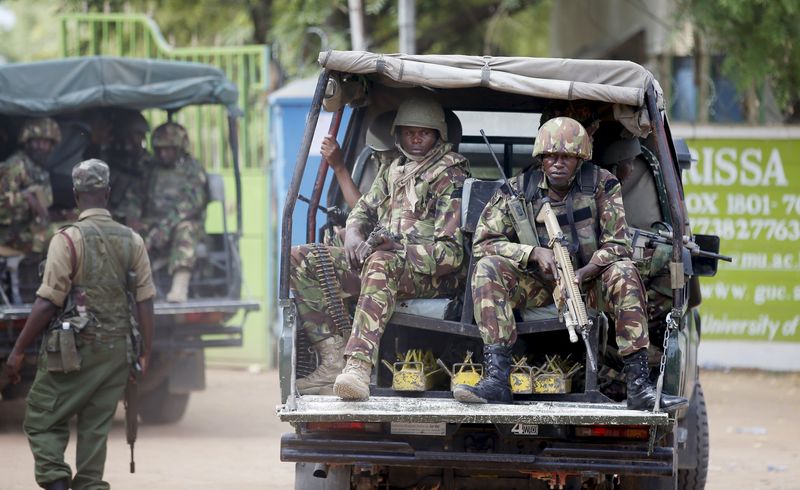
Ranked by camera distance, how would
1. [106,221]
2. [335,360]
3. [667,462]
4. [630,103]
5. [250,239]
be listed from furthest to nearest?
[250,239]
[106,221]
[335,360]
[630,103]
[667,462]

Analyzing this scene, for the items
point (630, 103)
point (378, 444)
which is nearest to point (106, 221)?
point (378, 444)

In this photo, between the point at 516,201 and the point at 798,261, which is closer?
the point at 516,201

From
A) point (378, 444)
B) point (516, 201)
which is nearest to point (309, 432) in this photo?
point (378, 444)

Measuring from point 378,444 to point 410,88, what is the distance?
224cm

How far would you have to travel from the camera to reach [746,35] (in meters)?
12.9

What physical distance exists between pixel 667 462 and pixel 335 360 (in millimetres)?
1639

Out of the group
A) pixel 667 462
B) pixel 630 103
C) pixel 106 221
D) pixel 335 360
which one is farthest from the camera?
pixel 106 221

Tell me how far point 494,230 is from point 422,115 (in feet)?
2.75

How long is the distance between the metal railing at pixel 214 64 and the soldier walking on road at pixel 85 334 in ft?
22.4

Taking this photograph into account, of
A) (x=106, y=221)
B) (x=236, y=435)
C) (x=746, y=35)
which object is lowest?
(x=236, y=435)

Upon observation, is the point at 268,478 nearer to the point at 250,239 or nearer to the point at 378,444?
the point at 378,444

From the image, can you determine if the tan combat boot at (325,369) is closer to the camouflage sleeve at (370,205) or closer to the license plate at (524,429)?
the camouflage sleeve at (370,205)

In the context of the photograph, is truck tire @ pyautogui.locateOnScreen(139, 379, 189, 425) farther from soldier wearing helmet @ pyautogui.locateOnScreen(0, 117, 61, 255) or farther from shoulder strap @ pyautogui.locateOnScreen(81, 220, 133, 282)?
shoulder strap @ pyautogui.locateOnScreen(81, 220, 133, 282)

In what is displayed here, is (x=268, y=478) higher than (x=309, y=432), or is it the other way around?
(x=309, y=432)
